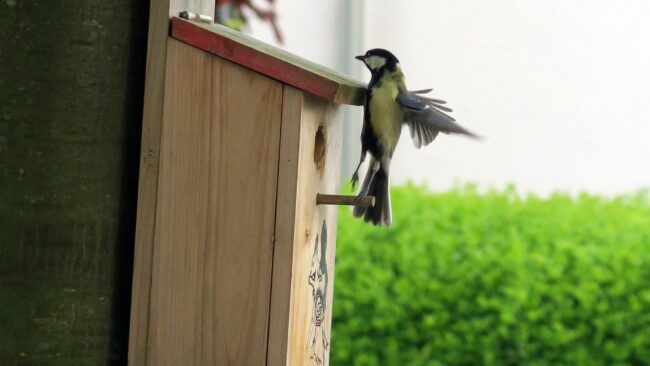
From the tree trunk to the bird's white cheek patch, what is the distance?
0.59 m

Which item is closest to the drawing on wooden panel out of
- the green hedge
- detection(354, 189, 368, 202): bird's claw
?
detection(354, 189, 368, 202): bird's claw

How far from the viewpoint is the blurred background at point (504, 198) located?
423cm

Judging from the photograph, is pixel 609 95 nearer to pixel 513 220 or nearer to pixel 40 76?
pixel 513 220

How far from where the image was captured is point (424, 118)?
2273 mm

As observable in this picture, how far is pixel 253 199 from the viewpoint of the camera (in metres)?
1.98

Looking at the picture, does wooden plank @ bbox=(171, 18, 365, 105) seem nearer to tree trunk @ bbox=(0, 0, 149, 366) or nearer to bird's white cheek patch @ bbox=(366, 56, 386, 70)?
tree trunk @ bbox=(0, 0, 149, 366)

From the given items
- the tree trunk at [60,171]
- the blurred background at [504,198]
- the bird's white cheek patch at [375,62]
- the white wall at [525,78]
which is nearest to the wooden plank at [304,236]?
the bird's white cheek patch at [375,62]

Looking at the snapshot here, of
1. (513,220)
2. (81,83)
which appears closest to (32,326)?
(81,83)

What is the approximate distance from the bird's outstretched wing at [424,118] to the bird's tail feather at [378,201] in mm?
158

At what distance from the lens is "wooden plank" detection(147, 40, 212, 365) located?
78.2 inches

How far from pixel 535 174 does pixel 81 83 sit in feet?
17.8

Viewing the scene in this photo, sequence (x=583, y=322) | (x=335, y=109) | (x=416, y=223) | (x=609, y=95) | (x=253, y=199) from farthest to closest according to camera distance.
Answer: (x=609, y=95) < (x=416, y=223) < (x=583, y=322) < (x=335, y=109) < (x=253, y=199)

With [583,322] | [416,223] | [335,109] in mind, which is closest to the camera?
[335,109]

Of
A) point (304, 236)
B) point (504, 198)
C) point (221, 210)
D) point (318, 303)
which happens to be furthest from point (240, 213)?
point (504, 198)
